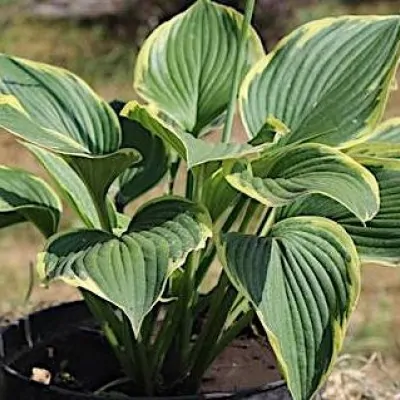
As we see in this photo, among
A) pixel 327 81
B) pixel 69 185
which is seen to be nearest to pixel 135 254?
pixel 69 185

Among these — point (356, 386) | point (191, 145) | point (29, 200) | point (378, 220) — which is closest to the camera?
point (191, 145)

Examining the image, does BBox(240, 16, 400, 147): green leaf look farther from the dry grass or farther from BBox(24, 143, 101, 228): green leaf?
the dry grass

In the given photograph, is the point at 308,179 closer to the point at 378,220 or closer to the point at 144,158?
the point at 378,220

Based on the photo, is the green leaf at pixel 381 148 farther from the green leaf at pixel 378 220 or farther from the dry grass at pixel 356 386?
the dry grass at pixel 356 386

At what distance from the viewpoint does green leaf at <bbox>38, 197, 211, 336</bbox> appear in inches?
43.7

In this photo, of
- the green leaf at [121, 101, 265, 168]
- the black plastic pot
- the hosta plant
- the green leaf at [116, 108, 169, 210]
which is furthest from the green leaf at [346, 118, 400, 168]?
the black plastic pot

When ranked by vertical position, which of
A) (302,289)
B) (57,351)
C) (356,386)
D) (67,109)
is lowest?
(356,386)

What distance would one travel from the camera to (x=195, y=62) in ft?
→ 4.90

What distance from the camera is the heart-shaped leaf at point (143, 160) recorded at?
4.81ft

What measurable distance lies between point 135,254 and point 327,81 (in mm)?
350

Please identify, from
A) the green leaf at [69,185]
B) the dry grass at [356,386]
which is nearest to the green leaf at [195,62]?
the green leaf at [69,185]

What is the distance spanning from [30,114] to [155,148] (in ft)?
0.62

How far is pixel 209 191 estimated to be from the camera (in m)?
1.30

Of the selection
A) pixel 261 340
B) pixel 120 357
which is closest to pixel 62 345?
pixel 120 357
